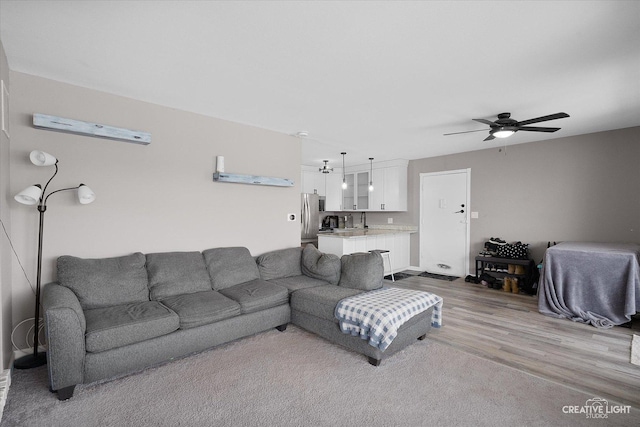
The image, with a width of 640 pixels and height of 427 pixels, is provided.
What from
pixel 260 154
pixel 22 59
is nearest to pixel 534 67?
pixel 260 154

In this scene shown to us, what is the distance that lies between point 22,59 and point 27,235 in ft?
4.66

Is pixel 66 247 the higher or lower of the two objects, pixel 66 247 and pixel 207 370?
the higher

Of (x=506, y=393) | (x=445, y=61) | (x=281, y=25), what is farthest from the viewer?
(x=445, y=61)

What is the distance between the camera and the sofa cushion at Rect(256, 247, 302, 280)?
12.7ft

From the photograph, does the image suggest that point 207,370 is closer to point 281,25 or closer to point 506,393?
point 506,393

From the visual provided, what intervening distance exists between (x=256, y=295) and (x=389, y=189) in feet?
14.3

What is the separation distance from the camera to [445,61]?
2400mm

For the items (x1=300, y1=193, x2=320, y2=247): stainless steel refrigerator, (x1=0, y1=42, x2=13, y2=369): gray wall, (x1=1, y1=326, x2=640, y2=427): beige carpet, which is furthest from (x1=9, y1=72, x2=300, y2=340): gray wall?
(x1=300, y1=193, x2=320, y2=247): stainless steel refrigerator

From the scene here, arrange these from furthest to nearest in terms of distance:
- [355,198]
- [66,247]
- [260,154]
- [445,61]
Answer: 1. [355,198]
2. [260,154]
3. [66,247]
4. [445,61]

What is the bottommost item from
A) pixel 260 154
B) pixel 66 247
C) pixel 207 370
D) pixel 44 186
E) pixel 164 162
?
pixel 207 370

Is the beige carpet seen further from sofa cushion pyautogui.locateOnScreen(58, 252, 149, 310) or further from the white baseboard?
sofa cushion pyautogui.locateOnScreen(58, 252, 149, 310)

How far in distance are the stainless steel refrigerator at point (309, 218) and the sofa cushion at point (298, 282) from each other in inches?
108

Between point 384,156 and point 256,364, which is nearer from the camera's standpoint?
point 256,364

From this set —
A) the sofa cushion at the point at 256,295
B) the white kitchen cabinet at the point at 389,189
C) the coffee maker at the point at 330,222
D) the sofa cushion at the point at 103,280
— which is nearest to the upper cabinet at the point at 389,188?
the white kitchen cabinet at the point at 389,189
